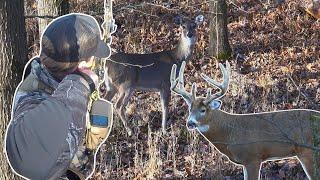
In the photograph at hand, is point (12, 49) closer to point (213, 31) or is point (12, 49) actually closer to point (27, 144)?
point (27, 144)

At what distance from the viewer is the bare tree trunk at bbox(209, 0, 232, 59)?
11.7 metres

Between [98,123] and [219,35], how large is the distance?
25.4 ft

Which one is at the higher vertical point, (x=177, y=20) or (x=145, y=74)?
(x=177, y=20)

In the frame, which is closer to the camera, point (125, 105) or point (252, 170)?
point (252, 170)

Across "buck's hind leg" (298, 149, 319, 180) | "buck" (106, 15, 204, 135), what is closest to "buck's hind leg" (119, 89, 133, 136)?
"buck" (106, 15, 204, 135)

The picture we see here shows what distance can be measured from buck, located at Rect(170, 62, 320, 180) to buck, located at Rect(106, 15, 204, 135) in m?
2.38

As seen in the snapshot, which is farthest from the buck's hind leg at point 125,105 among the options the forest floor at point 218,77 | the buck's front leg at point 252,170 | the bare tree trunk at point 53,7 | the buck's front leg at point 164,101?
the buck's front leg at point 252,170

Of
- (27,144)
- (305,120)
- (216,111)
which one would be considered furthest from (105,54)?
(305,120)

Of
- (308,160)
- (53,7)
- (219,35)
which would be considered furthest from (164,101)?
(219,35)

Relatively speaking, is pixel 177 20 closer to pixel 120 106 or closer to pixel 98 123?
pixel 120 106

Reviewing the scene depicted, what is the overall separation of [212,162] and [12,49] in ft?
8.78

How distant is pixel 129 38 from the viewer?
13.1 metres

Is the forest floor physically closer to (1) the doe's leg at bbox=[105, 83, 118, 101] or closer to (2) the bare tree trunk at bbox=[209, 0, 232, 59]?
(2) the bare tree trunk at bbox=[209, 0, 232, 59]

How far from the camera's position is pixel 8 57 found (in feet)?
17.9
